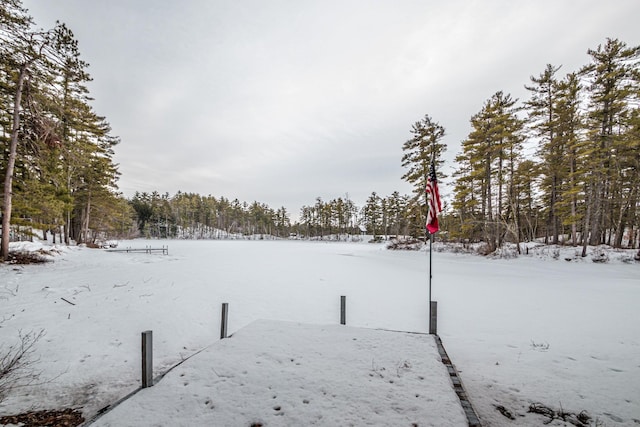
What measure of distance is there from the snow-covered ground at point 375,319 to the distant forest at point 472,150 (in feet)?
14.4

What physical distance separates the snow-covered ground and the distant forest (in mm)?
4399

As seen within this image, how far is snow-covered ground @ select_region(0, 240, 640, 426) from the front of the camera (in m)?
3.76

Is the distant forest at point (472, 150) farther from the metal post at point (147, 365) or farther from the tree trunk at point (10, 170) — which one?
the metal post at point (147, 365)

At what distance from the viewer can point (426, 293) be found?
9695 millimetres

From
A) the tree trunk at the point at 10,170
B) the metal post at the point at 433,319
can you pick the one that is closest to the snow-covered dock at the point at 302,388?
the metal post at the point at 433,319

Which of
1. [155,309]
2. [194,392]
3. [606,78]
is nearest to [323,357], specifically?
[194,392]

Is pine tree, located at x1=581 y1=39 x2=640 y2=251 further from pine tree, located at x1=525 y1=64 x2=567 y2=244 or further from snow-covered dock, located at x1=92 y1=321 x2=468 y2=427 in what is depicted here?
snow-covered dock, located at x1=92 y1=321 x2=468 y2=427

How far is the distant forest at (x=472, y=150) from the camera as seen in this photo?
10.9 m

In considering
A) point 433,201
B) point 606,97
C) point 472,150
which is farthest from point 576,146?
point 433,201

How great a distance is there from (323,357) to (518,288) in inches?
392

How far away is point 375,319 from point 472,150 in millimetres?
22358

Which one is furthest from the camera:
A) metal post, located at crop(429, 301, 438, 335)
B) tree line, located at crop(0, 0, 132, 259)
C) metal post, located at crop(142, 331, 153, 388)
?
tree line, located at crop(0, 0, 132, 259)

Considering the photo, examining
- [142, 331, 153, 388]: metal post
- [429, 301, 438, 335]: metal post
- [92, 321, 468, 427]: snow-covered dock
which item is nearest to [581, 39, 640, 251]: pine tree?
[429, 301, 438, 335]: metal post

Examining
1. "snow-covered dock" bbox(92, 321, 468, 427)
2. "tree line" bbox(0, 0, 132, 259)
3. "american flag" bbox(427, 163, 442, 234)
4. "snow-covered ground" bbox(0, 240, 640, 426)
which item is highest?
"tree line" bbox(0, 0, 132, 259)
